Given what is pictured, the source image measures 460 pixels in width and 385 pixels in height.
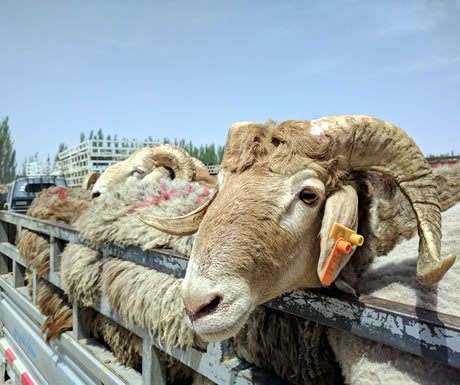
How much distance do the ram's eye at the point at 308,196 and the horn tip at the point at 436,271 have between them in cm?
46

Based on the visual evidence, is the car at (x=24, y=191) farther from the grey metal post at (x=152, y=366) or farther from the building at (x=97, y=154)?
the grey metal post at (x=152, y=366)

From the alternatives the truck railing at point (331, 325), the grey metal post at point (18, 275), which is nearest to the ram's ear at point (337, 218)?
the truck railing at point (331, 325)

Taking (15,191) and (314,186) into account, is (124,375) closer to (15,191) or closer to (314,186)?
(314,186)

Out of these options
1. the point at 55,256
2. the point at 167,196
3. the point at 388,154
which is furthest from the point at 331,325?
the point at 55,256

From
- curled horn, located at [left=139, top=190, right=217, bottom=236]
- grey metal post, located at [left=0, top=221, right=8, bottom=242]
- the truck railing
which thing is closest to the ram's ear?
the truck railing

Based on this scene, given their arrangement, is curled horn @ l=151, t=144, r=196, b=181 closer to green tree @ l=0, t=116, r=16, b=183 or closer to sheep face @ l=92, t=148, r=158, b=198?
sheep face @ l=92, t=148, r=158, b=198

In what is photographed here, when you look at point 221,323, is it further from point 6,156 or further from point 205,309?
point 6,156

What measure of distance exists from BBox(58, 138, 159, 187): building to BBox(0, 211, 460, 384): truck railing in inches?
545

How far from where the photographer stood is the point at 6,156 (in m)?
47.2

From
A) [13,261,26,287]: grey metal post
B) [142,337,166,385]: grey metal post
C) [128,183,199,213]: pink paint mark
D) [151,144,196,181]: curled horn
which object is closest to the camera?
[142,337,166,385]: grey metal post

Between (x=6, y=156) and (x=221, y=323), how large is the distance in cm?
5265

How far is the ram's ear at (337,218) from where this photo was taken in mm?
1541

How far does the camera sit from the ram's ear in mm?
1541

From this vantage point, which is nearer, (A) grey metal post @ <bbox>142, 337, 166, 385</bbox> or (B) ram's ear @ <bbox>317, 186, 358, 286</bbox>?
(B) ram's ear @ <bbox>317, 186, 358, 286</bbox>
